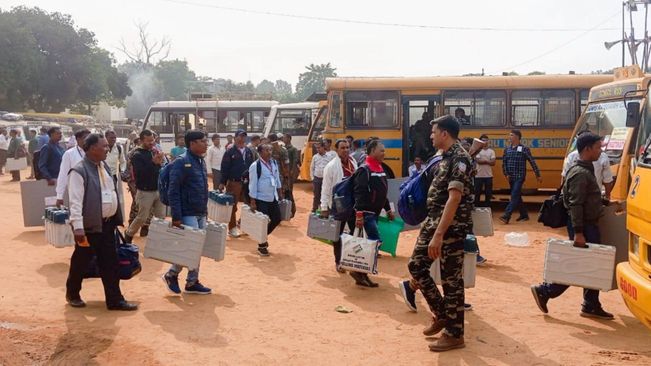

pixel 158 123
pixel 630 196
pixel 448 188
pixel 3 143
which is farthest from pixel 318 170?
pixel 3 143

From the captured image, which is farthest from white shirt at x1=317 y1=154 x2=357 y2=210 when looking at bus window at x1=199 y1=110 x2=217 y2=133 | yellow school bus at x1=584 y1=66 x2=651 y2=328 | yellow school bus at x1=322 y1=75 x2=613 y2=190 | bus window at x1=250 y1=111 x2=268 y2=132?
bus window at x1=199 y1=110 x2=217 y2=133

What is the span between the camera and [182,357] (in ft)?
17.5

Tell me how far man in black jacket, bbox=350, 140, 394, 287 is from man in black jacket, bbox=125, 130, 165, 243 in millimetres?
3485

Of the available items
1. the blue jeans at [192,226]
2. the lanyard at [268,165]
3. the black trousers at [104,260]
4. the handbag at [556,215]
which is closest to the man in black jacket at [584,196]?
the handbag at [556,215]

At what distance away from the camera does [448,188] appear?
16.9 ft

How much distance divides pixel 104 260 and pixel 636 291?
469 cm

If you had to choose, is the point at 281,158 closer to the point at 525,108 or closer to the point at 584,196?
the point at 525,108

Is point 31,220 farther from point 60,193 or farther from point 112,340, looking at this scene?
point 112,340

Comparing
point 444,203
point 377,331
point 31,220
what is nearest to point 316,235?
point 377,331

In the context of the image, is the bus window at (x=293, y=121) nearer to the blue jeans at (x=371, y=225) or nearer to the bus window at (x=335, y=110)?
the bus window at (x=335, y=110)

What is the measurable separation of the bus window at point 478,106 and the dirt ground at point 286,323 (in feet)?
20.4

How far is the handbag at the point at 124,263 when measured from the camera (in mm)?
6594

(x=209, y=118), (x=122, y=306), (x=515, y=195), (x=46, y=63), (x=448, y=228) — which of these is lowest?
(x=122, y=306)

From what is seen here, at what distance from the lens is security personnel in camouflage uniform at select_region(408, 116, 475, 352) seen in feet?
16.9
